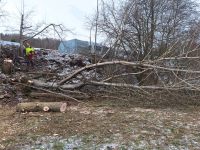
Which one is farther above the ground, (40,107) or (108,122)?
(40,107)

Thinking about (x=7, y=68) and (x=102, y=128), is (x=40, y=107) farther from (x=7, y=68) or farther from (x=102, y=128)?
(x=7, y=68)

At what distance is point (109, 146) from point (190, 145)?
147cm

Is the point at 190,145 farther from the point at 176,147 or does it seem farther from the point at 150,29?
the point at 150,29

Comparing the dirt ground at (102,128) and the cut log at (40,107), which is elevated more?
the cut log at (40,107)

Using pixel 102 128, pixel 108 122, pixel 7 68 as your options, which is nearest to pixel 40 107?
pixel 108 122

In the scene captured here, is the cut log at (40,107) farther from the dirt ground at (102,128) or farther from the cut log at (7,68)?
the cut log at (7,68)

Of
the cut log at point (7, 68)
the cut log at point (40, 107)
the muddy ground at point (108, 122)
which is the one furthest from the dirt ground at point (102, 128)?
the cut log at point (7, 68)

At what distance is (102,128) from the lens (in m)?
7.86

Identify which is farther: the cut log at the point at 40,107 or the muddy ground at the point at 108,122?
the cut log at the point at 40,107

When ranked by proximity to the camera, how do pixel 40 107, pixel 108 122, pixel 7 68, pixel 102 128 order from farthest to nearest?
pixel 7 68, pixel 40 107, pixel 108 122, pixel 102 128

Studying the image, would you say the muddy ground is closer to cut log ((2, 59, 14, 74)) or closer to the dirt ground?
the dirt ground

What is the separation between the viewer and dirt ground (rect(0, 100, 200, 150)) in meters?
6.87

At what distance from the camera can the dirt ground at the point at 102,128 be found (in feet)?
22.5

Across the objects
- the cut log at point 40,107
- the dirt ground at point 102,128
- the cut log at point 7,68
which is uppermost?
the cut log at point 7,68
